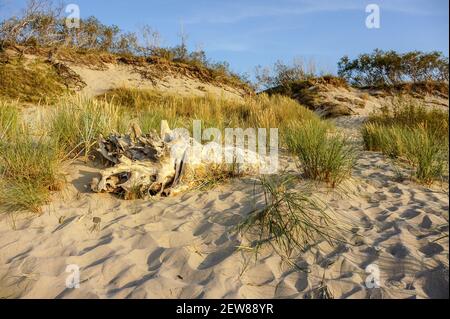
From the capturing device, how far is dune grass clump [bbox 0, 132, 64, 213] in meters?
3.48

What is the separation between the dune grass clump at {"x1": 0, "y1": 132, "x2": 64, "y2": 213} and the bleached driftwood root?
1.47 ft

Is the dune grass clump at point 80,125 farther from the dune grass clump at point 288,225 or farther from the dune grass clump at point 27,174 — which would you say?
the dune grass clump at point 288,225

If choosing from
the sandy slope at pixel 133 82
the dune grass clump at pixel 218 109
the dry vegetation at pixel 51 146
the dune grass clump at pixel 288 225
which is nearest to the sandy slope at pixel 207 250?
the dune grass clump at pixel 288 225

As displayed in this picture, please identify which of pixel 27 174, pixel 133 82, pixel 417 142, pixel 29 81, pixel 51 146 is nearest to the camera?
pixel 27 174

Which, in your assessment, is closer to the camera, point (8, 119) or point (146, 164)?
point (146, 164)

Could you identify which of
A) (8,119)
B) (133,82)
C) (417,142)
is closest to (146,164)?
(8,119)

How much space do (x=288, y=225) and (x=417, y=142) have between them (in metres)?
2.72

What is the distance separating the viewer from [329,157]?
383cm

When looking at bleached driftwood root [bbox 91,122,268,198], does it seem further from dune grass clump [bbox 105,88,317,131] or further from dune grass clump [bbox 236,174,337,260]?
dune grass clump [bbox 105,88,317,131]

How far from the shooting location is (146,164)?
13.0 feet

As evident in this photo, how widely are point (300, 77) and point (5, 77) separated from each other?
1254 cm

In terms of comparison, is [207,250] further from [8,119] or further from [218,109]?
[218,109]
